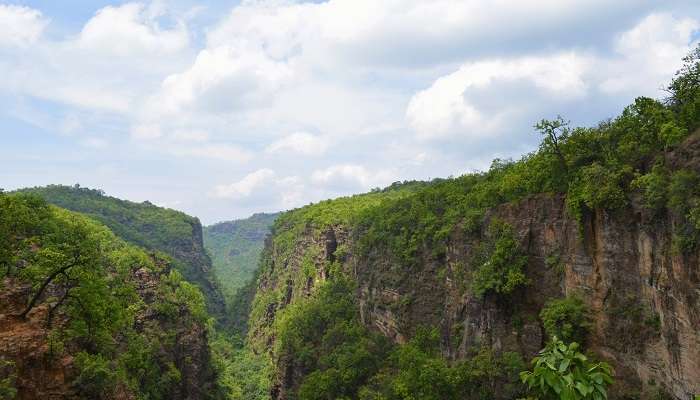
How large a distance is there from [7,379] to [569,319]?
2736 cm

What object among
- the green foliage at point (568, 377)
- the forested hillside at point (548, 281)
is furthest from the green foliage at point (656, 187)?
the green foliage at point (568, 377)

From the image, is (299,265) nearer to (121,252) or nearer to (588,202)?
(121,252)

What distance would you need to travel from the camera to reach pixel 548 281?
1208 inches

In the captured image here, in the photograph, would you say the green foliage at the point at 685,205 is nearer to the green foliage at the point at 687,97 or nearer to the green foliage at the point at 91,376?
the green foliage at the point at 687,97

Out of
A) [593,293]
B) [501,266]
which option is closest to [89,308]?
[501,266]

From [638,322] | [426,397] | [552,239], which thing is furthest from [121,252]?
[638,322]

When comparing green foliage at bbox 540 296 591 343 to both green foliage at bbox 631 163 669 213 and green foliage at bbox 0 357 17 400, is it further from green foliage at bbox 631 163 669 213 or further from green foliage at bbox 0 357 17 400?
green foliage at bbox 0 357 17 400

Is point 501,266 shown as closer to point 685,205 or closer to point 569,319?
point 569,319

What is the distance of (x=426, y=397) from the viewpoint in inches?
1252

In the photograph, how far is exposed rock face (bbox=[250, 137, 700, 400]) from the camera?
20953 mm

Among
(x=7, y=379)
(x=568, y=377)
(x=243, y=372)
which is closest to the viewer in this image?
(x=568, y=377)

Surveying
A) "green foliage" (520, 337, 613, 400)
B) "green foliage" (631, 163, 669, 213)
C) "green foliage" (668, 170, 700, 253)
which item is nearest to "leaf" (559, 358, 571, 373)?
"green foliage" (520, 337, 613, 400)

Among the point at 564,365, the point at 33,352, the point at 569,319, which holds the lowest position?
the point at 569,319

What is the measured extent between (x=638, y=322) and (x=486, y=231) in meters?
13.4
